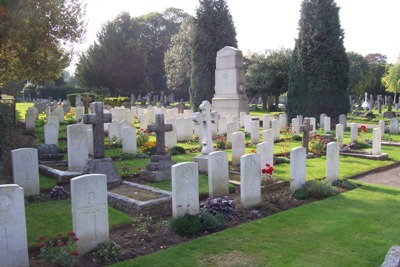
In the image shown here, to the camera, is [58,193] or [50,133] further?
[50,133]

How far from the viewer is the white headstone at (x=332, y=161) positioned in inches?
410

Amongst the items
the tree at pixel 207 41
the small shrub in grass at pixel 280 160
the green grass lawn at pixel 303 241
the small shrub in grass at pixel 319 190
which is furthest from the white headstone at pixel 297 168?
the tree at pixel 207 41

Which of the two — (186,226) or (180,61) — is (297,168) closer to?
(186,226)

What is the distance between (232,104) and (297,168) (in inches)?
631

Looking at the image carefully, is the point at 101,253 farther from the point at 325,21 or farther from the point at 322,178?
the point at 325,21

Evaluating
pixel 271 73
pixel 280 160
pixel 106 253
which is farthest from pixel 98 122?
pixel 271 73

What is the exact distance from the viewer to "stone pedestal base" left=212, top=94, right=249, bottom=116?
2508 cm

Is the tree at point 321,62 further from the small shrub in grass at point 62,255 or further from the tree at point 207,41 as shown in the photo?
the small shrub in grass at point 62,255

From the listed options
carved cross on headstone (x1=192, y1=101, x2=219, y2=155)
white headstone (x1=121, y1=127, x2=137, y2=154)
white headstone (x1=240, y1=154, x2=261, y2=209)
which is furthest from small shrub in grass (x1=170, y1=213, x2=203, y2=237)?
white headstone (x1=121, y1=127, x2=137, y2=154)

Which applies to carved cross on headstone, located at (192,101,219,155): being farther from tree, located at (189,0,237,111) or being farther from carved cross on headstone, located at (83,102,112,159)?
tree, located at (189,0,237,111)

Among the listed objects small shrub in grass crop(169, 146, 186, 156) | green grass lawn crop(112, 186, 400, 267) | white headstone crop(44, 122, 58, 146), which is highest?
white headstone crop(44, 122, 58, 146)

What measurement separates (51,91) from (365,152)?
58575 millimetres

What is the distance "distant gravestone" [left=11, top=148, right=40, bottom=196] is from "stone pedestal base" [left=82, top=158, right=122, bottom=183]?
1.30m

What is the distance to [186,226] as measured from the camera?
688 centimetres
